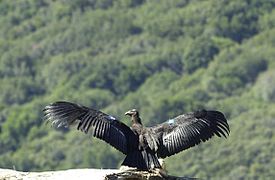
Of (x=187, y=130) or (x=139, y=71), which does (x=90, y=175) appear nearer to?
(x=187, y=130)

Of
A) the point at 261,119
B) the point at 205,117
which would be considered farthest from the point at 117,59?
the point at 205,117

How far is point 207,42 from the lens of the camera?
309 ft

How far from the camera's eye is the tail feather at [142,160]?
15453mm

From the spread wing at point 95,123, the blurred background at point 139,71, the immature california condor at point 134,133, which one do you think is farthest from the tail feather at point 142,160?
the blurred background at point 139,71

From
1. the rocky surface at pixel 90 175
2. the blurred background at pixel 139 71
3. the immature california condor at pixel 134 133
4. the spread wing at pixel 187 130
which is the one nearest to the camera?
the rocky surface at pixel 90 175

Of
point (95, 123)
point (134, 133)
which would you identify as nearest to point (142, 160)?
point (134, 133)

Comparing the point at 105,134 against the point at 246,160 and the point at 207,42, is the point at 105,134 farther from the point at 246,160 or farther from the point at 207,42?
the point at 207,42

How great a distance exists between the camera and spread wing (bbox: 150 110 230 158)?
51.8ft

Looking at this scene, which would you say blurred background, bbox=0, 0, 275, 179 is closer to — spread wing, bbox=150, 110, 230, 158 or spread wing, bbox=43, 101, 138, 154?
spread wing, bbox=150, 110, 230, 158

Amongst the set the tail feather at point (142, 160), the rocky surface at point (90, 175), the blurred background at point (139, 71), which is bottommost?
the rocky surface at point (90, 175)

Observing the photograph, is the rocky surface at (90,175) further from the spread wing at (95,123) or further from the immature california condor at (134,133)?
the spread wing at (95,123)

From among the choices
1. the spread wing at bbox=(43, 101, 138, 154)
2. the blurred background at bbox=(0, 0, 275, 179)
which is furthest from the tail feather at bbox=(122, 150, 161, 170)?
the blurred background at bbox=(0, 0, 275, 179)

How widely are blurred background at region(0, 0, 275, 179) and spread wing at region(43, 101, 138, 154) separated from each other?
39.4 m

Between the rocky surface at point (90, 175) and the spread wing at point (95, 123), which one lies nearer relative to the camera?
the rocky surface at point (90, 175)
